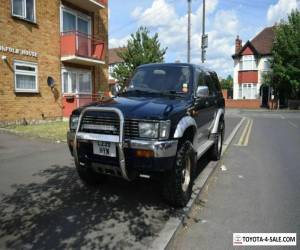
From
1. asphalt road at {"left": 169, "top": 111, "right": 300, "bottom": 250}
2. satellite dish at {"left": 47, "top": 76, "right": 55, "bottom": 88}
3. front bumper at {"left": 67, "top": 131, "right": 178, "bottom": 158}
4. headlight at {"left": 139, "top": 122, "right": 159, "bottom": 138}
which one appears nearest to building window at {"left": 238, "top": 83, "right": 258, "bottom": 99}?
satellite dish at {"left": 47, "top": 76, "right": 55, "bottom": 88}

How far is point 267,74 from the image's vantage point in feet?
147

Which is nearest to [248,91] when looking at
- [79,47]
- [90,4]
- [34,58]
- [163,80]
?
[90,4]

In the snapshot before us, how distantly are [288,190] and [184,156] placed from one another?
2.31 m

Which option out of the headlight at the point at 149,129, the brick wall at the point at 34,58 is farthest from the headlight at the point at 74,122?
the brick wall at the point at 34,58

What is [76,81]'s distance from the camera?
19.5 meters

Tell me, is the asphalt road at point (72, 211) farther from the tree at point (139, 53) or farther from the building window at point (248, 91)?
the building window at point (248, 91)

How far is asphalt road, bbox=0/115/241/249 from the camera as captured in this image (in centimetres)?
396

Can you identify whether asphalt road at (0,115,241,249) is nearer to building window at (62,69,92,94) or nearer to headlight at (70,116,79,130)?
headlight at (70,116,79,130)

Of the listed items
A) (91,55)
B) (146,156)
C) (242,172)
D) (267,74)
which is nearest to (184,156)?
(146,156)

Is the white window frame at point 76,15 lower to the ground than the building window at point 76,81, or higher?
higher

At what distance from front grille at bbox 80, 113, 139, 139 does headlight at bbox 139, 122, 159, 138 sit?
7 cm

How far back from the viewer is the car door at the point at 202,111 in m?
5.98

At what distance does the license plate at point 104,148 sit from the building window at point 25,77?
37.5 feet

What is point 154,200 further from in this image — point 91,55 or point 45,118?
point 91,55
